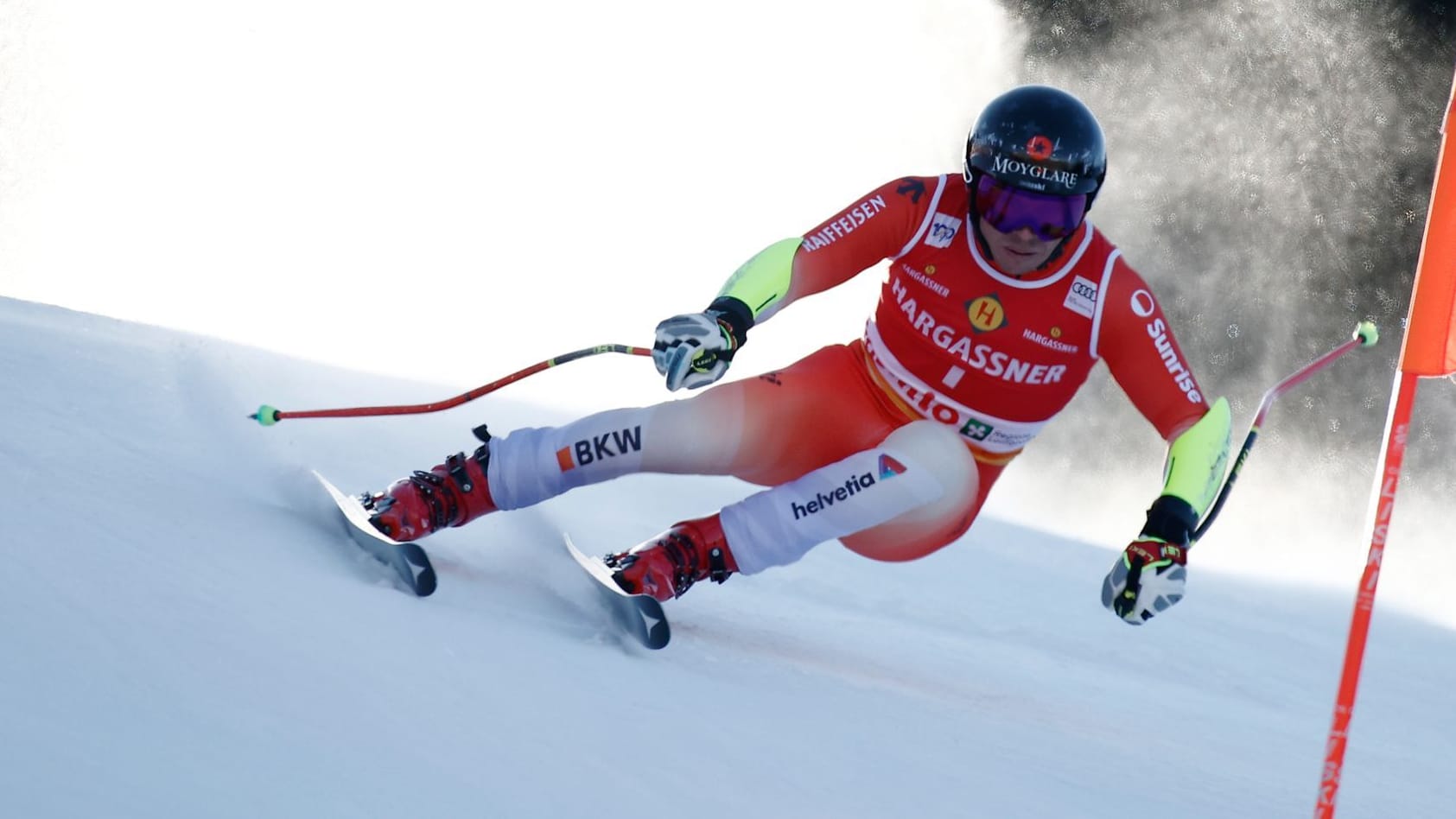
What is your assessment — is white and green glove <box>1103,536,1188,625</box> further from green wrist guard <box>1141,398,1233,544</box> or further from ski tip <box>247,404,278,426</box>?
ski tip <box>247,404,278,426</box>

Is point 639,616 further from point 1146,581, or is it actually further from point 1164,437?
point 1164,437

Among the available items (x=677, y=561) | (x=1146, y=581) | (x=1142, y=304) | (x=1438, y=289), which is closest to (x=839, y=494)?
(x=677, y=561)

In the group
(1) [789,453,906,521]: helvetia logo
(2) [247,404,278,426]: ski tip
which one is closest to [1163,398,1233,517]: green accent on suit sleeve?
(1) [789,453,906,521]: helvetia logo

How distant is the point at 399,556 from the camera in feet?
9.30

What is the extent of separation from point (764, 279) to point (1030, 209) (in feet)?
2.08

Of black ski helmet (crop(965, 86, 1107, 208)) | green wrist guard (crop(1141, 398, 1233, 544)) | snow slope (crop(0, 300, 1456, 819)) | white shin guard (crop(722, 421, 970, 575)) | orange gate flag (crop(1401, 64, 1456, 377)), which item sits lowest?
snow slope (crop(0, 300, 1456, 819))

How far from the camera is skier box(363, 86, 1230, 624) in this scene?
10.7 ft

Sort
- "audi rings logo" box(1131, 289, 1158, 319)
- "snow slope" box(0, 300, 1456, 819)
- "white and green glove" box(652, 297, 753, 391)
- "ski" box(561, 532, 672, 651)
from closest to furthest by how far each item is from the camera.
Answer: "snow slope" box(0, 300, 1456, 819) < "ski" box(561, 532, 672, 651) < "white and green glove" box(652, 297, 753, 391) < "audi rings logo" box(1131, 289, 1158, 319)

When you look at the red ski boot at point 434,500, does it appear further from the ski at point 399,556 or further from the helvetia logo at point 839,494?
the helvetia logo at point 839,494

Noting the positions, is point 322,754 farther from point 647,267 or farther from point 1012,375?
point 647,267

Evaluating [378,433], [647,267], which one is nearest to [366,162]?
[647,267]

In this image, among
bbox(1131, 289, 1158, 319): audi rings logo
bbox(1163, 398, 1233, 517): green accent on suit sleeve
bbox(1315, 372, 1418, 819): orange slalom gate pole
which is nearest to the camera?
bbox(1315, 372, 1418, 819): orange slalom gate pole

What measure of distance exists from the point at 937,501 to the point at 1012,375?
370 millimetres

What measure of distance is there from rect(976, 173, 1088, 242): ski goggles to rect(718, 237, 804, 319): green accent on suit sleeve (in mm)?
466
